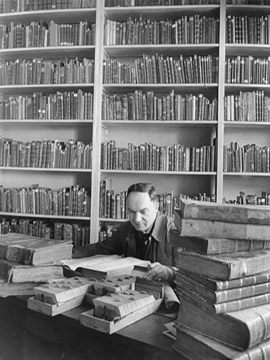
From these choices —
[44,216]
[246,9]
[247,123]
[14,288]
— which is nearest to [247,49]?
[246,9]

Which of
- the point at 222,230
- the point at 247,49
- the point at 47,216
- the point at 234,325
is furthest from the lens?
the point at 47,216

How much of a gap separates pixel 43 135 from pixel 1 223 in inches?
36.9

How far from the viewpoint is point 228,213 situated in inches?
37.4

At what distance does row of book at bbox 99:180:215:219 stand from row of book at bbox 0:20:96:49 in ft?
4.29

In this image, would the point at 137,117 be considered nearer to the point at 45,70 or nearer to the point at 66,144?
the point at 66,144

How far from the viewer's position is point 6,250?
134cm

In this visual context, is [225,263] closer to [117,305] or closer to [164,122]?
[117,305]

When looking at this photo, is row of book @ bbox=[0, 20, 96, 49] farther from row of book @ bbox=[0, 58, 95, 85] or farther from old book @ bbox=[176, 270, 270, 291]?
old book @ bbox=[176, 270, 270, 291]

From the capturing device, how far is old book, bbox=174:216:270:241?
941 mm

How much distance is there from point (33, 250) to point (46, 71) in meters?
2.47

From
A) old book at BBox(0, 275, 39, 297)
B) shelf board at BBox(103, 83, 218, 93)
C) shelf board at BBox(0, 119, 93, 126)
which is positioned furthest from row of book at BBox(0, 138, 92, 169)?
old book at BBox(0, 275, 39, 297)

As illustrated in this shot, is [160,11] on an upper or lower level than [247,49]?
upper

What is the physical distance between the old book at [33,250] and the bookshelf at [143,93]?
1841 millimetres

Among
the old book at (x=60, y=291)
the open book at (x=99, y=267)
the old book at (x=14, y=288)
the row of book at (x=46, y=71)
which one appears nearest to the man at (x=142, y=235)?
the open book at (x=99, y=267)
